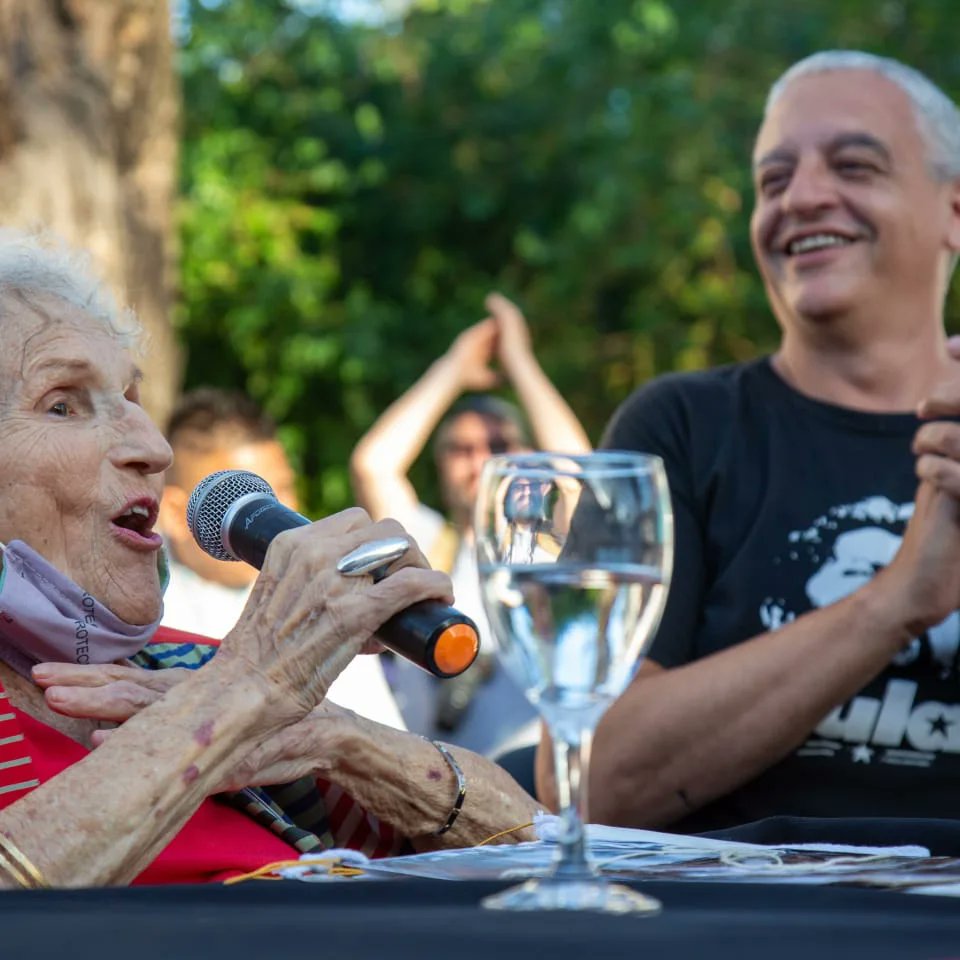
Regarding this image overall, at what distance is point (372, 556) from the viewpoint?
1581mm

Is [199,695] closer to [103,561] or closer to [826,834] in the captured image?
[103,561]

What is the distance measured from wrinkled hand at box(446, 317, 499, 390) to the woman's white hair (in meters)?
4.26

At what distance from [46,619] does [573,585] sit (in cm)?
100

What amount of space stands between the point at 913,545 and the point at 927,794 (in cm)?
41

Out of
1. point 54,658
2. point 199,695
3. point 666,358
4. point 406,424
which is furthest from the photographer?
point 666,358

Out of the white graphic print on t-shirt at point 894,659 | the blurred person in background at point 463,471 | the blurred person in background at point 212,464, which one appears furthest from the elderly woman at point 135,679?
the blurred person in background at point 463,471

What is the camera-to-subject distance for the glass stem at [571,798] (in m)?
1.06

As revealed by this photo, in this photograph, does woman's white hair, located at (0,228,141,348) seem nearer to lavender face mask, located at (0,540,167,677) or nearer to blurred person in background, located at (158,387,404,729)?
lavender face mask, located at (0,540,167,677)

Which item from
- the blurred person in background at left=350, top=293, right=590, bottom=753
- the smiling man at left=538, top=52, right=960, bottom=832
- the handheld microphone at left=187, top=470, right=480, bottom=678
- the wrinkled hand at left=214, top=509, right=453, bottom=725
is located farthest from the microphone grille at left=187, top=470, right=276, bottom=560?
the blurred person in background at left=350, top=293, right=590, bottom=753

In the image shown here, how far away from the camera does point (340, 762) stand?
6.45 ft

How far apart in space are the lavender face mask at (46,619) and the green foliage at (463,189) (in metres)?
9.74

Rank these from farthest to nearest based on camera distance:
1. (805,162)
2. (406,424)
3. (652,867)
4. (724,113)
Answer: (724,113) → (406,424) → (805,162) → (652,867)

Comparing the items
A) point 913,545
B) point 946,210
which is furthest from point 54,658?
point 946,210

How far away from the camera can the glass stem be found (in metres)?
1.06
